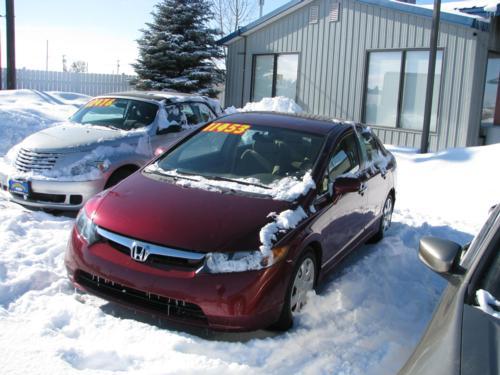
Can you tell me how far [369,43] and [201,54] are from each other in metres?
7.29

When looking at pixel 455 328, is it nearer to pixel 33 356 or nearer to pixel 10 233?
pixel 33 356

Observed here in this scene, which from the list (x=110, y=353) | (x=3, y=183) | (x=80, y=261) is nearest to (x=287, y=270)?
(x=110, y=353)

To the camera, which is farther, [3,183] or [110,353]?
[3,183]

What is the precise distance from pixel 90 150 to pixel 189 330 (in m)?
3.40

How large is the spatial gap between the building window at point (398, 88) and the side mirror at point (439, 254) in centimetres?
1110

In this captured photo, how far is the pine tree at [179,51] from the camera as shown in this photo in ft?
64.0

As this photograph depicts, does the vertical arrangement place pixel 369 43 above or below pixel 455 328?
above

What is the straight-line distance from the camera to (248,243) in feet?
12.2

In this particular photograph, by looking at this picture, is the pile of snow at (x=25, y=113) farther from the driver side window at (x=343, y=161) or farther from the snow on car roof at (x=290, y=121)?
the driver side window at (x=343, y=161)

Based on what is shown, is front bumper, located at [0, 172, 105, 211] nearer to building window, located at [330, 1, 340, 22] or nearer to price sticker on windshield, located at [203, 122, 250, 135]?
price sticker on windshield, located at [203, 122, 250, 135]

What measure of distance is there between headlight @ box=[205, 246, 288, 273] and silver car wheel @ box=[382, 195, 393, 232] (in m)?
3.16

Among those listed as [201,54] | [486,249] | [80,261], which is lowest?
[80,261]

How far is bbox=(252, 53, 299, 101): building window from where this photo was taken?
1633cm

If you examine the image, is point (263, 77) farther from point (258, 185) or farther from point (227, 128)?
point (258, 185)
